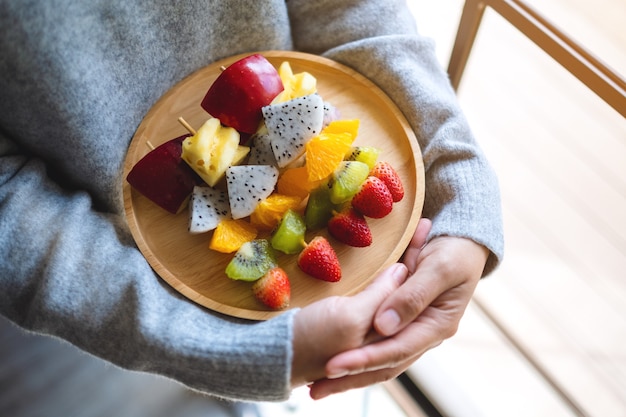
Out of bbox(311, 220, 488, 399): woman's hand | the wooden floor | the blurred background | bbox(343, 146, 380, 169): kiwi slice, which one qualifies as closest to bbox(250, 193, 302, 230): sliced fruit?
bbox(343, 146, 380, 169): kiwi slice

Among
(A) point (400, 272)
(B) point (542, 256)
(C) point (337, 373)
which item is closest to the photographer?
(C) point (337, 373)

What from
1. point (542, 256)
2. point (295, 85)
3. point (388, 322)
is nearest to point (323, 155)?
point (295, 85)

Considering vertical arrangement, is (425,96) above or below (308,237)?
above

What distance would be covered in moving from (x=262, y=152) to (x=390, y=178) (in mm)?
234

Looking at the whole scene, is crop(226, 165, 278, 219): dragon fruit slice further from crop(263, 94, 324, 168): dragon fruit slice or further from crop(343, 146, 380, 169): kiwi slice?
crop(343, 146, 380, 169): kiwi slice

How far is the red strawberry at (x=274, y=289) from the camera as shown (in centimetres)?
92

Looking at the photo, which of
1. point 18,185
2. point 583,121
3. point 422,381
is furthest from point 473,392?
point 18,185

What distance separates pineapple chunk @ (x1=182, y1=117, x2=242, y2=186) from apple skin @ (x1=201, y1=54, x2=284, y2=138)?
0.03 meters

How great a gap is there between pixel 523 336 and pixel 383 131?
78 cm

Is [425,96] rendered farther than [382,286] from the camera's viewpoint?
Yes

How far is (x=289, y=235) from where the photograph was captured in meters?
0.95

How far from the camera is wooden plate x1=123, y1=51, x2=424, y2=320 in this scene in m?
0.95

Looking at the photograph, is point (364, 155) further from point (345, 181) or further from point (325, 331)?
point (325, 331)

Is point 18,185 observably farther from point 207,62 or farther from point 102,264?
point 207,62
